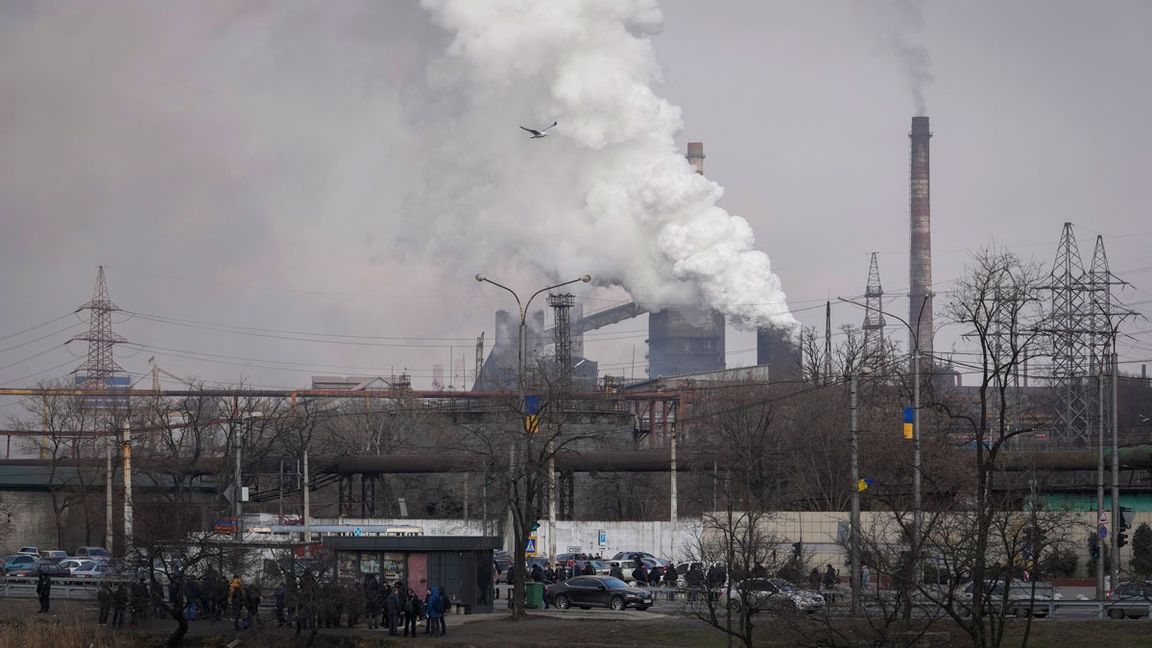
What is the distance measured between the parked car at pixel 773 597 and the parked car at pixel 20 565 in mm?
37870

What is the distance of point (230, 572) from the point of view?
1583 inches

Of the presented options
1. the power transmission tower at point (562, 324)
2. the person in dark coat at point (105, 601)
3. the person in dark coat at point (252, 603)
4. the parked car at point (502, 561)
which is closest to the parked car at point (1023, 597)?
the person in dark coat at point (252, 603)

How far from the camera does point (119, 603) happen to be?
131 ft

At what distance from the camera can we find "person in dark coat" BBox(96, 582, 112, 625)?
133 feet

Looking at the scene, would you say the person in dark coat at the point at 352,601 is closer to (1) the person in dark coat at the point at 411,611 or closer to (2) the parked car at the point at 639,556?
(1) the person in dark coat at the point at 411,611

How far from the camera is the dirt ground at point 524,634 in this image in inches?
1335

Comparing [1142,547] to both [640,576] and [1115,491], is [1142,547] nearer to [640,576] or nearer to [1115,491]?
[1115,491]

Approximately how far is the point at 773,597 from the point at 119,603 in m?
20.5

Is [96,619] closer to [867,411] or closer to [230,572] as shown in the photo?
[230,572]

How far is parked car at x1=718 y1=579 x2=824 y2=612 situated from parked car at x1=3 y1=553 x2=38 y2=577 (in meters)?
37.9

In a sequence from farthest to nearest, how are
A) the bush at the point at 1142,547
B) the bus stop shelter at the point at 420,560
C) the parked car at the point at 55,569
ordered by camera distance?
1. the parked car at the point at 55,569
2. the bush at the point at 1142,547
3. the bus stop shelter at the point at 420,560

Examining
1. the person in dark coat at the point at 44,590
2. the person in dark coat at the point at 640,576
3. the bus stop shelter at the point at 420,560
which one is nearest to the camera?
the bus stop shelter at the point at 420,560

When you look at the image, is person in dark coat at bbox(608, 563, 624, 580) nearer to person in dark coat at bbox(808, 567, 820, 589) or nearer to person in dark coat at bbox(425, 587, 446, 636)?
person in dark coat at bbox(808, 567, 820, 589)

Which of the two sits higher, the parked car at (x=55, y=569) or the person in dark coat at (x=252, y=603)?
the person in dark coat at (x=252, y=603)
